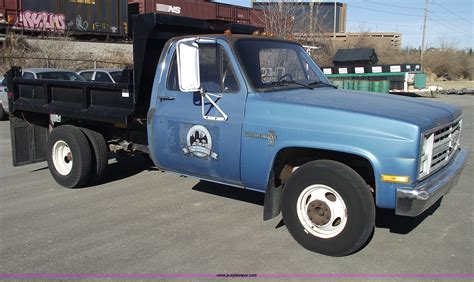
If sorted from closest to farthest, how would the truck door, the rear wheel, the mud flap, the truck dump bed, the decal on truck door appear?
the truck door → the decal on truck door → the truck dump bed → the mud flap → the rear wheel

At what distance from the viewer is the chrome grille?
426cm

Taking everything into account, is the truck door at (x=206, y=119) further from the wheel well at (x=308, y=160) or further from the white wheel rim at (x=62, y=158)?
the white wheel rim at (x=62, y=158)

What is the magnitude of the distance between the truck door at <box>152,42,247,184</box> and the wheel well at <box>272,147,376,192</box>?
1.37ft

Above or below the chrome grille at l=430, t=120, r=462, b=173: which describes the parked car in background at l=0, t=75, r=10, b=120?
below

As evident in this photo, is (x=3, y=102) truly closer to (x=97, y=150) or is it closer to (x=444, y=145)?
→ (x=97, y=150)

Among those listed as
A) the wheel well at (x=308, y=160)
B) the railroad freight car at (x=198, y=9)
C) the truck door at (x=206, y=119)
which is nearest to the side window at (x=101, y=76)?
the truck door at (x=206, y=119)

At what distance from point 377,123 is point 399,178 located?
48cm

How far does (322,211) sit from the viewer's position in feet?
14.0

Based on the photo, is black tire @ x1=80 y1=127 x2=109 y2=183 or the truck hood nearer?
the truck hood

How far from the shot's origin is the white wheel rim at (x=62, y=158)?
264 inches

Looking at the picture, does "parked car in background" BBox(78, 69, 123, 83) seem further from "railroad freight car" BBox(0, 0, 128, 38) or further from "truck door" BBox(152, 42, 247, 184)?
"railroad freight car" BBox(0, 0, 128, 38)

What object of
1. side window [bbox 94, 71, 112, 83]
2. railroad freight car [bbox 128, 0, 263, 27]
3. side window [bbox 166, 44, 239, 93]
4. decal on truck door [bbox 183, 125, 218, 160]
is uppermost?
railroad freight car [bbox 128, 0, 263, 27]

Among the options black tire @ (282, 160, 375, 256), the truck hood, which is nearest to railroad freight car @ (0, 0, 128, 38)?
the truck hood

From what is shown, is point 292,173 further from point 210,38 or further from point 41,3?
point 41,3
